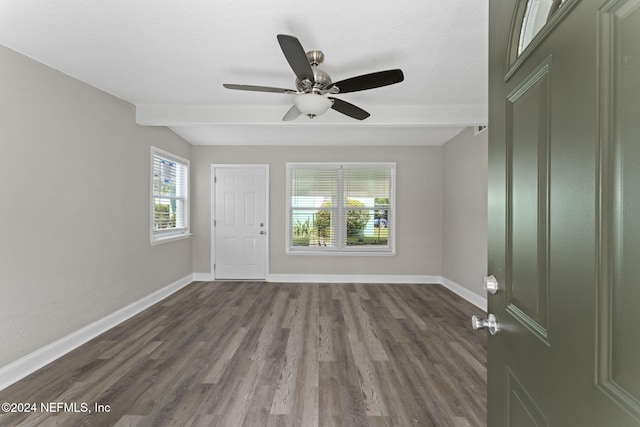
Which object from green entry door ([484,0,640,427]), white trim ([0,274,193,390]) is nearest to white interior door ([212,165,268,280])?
white trim ([0,274,193,390])

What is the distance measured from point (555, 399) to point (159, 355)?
2.80 meters

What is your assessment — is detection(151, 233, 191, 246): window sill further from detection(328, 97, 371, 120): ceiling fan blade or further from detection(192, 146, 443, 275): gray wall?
detection(328, 97, 371, 120): ceiling fan blade

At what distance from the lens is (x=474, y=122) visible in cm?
327

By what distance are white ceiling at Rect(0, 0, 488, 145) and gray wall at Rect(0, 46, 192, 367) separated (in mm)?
268

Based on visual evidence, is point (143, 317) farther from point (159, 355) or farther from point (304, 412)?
point (304, 412)

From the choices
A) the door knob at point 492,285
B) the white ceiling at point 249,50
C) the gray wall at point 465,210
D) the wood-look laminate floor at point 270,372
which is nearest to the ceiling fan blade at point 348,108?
the white ceiling at point 249,50

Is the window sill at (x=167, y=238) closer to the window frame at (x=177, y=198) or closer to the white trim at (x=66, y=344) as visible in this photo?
the window frame at (x=177, y=198)

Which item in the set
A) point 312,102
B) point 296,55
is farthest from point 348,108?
point 296,55

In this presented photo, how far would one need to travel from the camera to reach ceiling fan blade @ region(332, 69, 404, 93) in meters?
1.89

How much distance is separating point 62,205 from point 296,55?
2.44 metres

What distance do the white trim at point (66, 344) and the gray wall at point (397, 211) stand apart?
1.57 m

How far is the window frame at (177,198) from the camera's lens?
369 cm

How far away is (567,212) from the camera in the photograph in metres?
0.57

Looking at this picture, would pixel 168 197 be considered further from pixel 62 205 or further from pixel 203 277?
pixel 62 205
